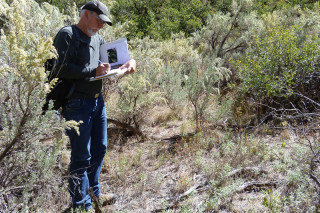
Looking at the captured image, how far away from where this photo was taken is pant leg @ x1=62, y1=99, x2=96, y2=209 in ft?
8.14

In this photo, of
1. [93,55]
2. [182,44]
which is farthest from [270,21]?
[93,55]

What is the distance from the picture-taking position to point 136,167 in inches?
147

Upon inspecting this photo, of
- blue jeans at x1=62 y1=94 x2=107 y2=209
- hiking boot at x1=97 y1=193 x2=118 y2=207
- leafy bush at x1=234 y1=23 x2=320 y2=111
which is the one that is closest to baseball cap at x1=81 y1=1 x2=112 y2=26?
blue jeans at x1=62 y1=94 x2=107 y2=209

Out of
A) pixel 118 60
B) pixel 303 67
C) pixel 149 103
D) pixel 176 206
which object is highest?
pixel 118 60

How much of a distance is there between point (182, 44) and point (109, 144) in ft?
18.2

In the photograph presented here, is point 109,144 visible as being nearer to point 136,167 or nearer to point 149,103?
point 136,167

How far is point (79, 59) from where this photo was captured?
2.44m

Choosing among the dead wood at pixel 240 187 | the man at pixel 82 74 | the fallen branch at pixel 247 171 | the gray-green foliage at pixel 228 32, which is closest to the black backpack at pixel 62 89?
the man at pixel 82 74

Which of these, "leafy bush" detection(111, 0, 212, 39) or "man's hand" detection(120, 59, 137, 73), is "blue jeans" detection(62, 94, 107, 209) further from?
"leafy bush" detection(111, 0, 212, 39)

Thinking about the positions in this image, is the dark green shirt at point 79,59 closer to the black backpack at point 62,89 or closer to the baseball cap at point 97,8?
the black backpack at point 62,89

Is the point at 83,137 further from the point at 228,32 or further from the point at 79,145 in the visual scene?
the point at 228,32

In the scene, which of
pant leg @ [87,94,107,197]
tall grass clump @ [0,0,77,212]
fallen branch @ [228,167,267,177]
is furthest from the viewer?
fallen branch @ [228,167,267,177]

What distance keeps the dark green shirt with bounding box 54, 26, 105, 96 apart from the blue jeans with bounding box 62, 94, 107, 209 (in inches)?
5.6

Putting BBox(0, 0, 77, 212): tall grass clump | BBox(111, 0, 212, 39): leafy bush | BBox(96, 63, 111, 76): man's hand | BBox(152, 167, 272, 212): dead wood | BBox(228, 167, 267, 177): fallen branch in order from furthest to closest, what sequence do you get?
1. BBox(111, 0, 212, 39): leafy bush
2. BBox(228, 167, 267, 177): fallen branch
3. BBox(152, 167, 272, 212): dead wood
4. BBox(96, 63, 111, 76): man's hand
5. BBox(0, 0, 77, 212): tall grass clump
